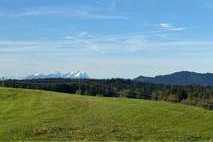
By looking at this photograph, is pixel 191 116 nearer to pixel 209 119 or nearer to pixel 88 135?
pixel 209 119

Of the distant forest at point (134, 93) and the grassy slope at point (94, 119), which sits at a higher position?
the distant forest at point (134, 93)

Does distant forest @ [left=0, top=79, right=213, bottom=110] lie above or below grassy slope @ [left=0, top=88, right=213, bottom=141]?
above

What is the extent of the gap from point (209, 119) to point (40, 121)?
14.5 metres

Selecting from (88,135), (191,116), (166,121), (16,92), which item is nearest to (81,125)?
(88,135)

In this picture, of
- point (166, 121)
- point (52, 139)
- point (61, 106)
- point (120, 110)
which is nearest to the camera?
point (52, 139)

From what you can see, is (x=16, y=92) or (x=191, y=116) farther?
(x=16, y=92)

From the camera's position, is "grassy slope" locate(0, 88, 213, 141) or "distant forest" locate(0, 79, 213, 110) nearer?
"grassy slope" locate(0, 88, 213, 141)

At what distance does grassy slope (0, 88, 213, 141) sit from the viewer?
40312 mm

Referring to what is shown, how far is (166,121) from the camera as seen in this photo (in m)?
47.3

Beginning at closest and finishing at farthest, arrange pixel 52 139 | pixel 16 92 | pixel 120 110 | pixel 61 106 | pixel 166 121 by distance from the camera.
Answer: pixel 52 139, pixel 166 121, pixel 120 110, pixel 61 106, pixel 16 92

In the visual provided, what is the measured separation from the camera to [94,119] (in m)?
47.9

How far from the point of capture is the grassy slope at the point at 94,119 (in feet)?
132

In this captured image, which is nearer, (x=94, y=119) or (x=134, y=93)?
(x=94, y=119)

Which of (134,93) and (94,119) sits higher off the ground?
(134,93)
